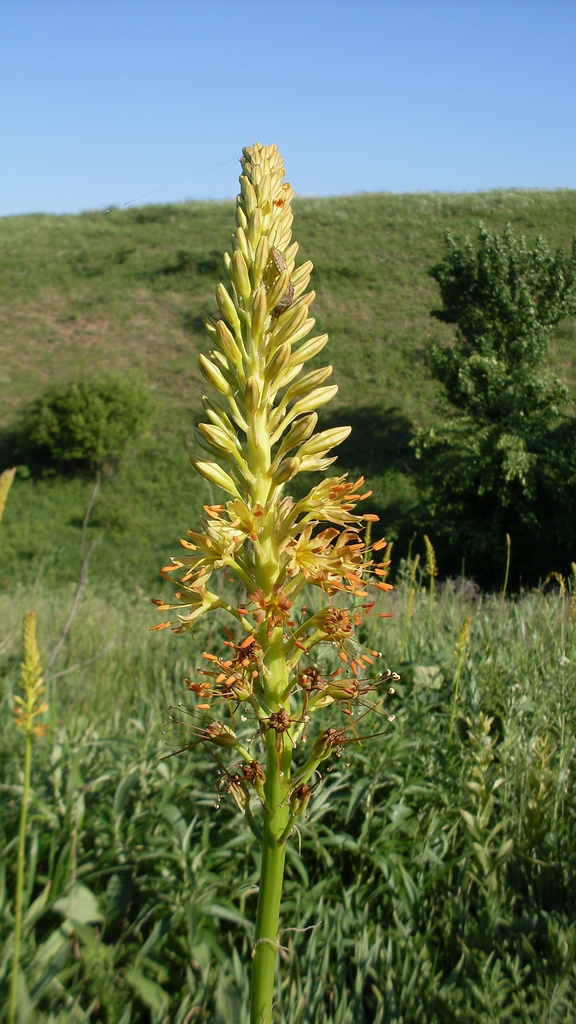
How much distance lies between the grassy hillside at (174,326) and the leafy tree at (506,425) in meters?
2.49

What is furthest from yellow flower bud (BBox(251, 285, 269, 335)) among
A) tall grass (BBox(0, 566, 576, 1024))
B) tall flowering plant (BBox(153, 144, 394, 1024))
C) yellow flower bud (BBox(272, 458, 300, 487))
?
tall grass (BBox(0, 566, 576, 1024))

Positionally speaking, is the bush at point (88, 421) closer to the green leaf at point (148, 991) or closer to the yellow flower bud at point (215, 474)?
the green leaf at point (148, 991)

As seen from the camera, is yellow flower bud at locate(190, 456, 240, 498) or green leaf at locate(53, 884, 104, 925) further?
green leaf at locate(53, 884, 104, 925)

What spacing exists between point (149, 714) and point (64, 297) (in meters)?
39.2

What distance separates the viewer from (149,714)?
417 centimetres

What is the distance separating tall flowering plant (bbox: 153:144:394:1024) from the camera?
154cm

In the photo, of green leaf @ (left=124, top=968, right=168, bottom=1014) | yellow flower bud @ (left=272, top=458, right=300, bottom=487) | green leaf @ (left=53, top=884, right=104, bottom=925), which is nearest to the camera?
yellow flower bud @ (left=272, top=458, right=300, bottom=487)

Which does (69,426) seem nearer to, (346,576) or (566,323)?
(566,323)

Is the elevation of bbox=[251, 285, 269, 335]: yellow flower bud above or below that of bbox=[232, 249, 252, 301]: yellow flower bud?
below

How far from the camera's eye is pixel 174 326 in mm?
36656

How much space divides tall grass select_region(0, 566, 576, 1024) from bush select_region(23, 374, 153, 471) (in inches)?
941

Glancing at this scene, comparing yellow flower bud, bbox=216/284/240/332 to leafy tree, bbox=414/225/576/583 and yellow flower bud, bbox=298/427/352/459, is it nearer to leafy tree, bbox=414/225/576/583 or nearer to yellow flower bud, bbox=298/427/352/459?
yellow flower bud, bbox=298/427/352/459

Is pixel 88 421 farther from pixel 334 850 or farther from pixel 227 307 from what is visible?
pixel 227 307

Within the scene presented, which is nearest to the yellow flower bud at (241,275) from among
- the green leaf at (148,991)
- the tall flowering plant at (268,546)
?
the tall flowering plant at (268,546)
